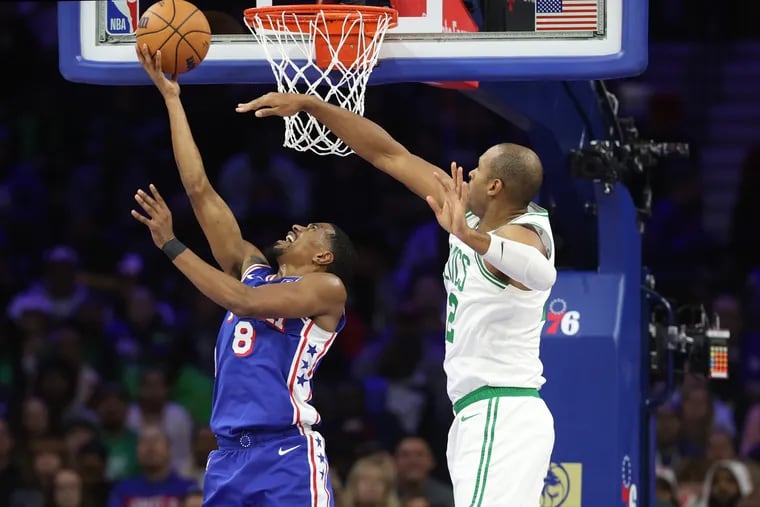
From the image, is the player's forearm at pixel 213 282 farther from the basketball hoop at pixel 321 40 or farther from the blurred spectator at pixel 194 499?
the blurred spectator at pixel 194 499

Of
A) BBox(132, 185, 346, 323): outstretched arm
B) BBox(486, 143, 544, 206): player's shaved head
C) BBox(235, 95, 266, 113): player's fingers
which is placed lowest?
BBox(132, 185, 346, 323): outstretched arm

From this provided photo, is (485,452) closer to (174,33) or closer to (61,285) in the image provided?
(174,33)

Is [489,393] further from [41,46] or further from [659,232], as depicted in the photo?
[41,46]

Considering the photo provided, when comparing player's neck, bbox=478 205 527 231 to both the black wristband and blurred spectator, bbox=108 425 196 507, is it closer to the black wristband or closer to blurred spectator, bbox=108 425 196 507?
the black wristband

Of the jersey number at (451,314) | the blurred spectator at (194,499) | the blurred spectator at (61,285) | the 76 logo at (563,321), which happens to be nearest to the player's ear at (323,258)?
the jersey number at (451,314)

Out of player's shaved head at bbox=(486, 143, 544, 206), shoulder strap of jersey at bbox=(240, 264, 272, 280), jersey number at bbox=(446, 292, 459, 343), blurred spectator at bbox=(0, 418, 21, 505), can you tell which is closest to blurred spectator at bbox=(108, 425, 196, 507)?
blurred spectator at bbox=(0, 418, 21, 505)

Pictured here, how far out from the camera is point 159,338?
10.4 metres

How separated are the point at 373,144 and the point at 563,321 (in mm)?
1434

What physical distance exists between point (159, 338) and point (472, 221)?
5.17 metres

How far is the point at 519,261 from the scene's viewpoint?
5074mm

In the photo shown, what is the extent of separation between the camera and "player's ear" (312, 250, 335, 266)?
589 cm

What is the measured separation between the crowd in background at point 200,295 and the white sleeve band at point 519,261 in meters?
3.80

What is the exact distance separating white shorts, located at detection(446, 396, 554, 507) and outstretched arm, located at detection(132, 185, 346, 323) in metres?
0.74

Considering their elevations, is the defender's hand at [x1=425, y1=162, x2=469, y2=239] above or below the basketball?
below
